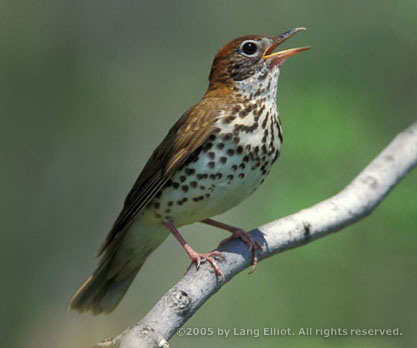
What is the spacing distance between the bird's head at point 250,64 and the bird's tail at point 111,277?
53.4 inches

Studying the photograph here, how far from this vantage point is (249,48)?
5355 millimetres

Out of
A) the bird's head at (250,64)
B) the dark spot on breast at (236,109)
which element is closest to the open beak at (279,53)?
the bird's head at (250,64)

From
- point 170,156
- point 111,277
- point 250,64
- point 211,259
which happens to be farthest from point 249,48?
point 111,277

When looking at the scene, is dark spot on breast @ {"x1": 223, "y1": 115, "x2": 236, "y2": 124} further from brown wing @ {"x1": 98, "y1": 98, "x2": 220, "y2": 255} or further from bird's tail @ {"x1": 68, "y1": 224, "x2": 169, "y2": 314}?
bird's tail @ {"x1": 68, "y1": 224, "x2": 169, "y2": 314}

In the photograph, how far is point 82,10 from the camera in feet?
33.5

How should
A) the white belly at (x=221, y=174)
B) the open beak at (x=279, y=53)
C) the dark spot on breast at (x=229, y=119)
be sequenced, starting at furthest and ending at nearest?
the open beak at (x=279, y=53) → the dark spot on breast at (x=229, y=119) → the white belly at (x=221, y=174)

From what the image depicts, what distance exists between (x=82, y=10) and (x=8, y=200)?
3.00 m

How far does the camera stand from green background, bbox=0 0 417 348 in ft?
20.3

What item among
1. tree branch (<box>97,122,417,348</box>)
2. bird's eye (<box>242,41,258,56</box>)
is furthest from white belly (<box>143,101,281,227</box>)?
bird's eye (<box>242,41,258,56</box>)

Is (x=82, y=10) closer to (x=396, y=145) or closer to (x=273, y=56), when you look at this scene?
(x=273, y=56)

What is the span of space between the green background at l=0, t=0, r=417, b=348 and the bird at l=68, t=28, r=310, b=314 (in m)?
1.11

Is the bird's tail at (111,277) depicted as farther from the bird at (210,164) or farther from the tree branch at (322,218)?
the tree branch at (322,218)

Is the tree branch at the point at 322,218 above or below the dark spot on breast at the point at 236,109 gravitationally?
below

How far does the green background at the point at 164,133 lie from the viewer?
244 inches
